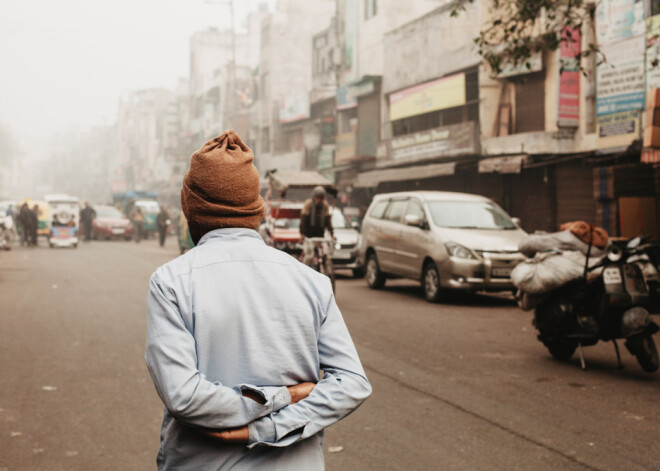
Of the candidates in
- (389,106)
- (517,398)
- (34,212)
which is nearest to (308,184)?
(389,106)

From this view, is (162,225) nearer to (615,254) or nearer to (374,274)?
(374,274)

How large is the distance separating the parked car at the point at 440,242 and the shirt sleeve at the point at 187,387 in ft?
36.4

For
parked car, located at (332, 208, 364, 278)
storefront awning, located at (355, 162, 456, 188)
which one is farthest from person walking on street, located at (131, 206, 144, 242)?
parked car, located at (332, 208, 364, 278)

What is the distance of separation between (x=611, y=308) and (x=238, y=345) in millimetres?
6002

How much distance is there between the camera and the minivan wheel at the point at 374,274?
15.8 meters

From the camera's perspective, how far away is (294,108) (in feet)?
162

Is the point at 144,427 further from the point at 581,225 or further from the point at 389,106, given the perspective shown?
the point at 389,106

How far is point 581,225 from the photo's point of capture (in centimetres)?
795

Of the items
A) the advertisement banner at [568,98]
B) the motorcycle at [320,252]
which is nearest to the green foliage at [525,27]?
the motorcycle at [320,252]

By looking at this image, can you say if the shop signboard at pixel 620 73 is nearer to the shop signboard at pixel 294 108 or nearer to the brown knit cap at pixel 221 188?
the brown knit cap at pixel 221 188

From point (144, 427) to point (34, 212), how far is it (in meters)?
→ 29.6

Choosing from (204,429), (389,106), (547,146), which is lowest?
(204,429)

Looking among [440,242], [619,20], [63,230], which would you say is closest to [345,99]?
[63,230]

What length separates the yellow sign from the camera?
28812 millimetres
